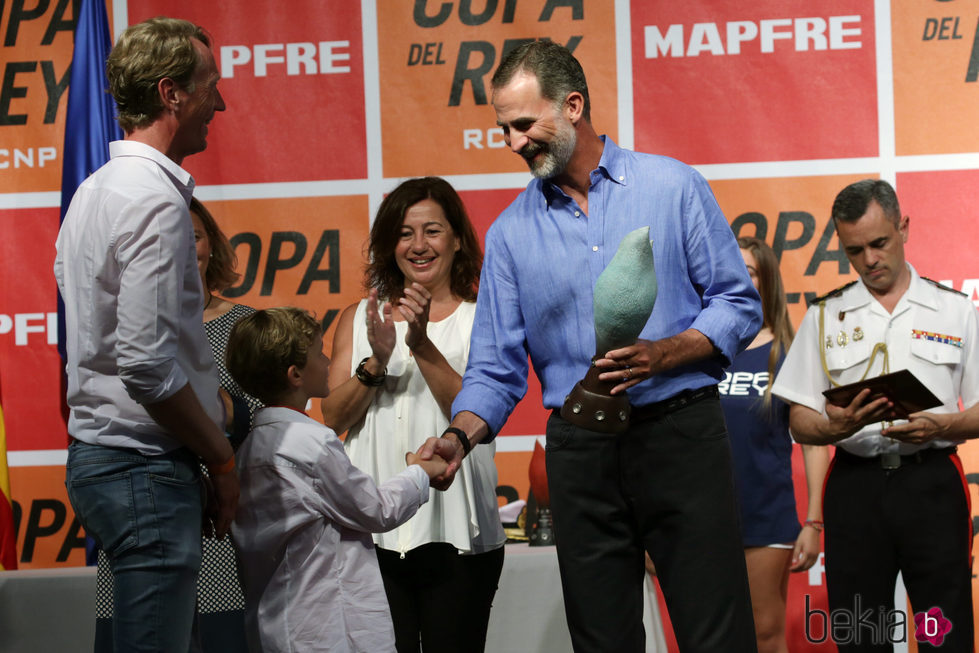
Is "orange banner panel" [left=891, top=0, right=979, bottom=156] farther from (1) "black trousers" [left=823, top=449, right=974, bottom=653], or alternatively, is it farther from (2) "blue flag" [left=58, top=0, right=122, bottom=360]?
(2) "blue flag" [left=58, top=0, right=122, bottom=360]

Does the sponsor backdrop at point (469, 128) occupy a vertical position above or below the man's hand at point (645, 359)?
above

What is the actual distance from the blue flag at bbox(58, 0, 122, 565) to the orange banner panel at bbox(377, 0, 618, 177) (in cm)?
106

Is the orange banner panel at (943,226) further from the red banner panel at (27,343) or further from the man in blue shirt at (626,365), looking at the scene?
the red banner panel at (27,343)

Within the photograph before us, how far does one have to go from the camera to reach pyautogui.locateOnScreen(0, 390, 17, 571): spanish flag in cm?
381

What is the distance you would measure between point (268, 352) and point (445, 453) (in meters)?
0.48

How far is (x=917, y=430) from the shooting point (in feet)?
9.74

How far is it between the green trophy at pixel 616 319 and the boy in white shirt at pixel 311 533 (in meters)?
0.48

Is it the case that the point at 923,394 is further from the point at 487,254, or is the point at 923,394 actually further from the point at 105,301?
the point at 105,301

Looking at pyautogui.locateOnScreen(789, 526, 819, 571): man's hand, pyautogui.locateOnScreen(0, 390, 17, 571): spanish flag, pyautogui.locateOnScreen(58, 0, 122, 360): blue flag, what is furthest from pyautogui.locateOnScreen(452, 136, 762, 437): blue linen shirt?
pyautogui.locateOnScreen(0, 390, 17, 571): spanish flag

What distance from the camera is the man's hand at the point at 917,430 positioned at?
296 cm

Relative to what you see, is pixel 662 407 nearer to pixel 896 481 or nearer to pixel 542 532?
pixel 896 481

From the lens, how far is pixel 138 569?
1.79 meters

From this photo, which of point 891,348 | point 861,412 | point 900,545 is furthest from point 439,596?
point 891,348

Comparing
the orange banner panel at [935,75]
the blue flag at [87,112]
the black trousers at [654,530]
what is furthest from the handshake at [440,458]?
the orange banner panel at [935,75]
